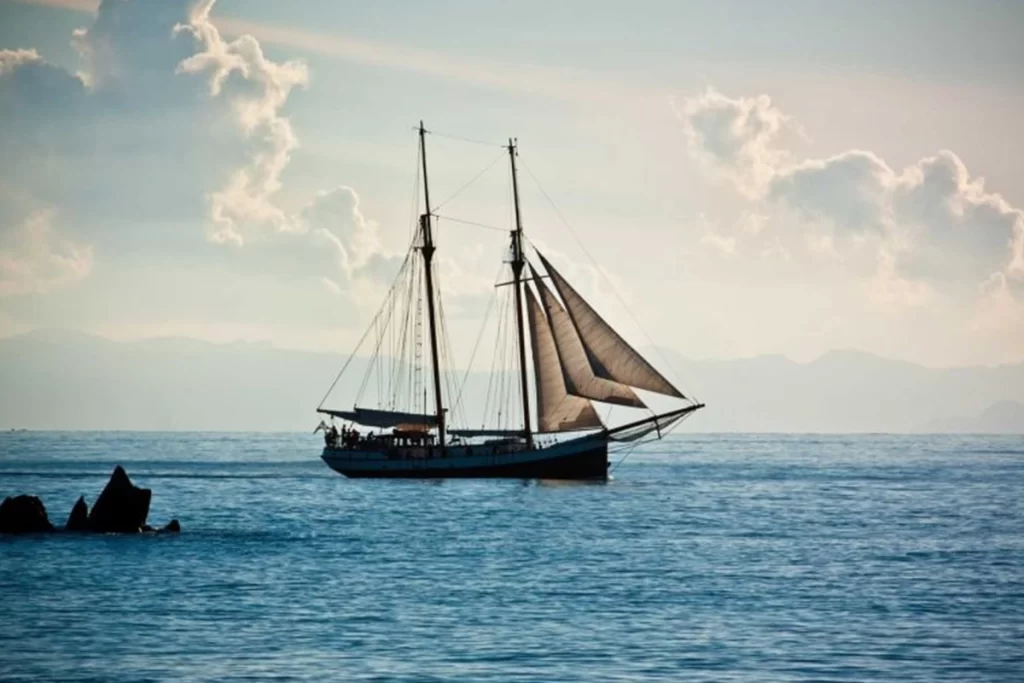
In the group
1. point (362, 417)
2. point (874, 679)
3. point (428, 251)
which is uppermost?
point (428, 251)

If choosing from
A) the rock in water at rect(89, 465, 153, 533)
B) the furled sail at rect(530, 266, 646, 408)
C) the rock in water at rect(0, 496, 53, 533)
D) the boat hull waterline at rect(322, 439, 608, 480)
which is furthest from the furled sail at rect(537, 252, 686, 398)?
the rock in water at rect(0, 496, 53, 533)

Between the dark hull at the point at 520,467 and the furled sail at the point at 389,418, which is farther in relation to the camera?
the furled sail at the point at 389,418

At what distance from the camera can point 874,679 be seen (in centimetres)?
3788

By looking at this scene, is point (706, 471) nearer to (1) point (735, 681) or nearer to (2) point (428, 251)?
(2) point (428, 251)

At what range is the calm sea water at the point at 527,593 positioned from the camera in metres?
40.2

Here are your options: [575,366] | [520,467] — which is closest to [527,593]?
[575,366]

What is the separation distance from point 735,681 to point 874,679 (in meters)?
3.16

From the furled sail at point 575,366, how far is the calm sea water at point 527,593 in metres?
6.60

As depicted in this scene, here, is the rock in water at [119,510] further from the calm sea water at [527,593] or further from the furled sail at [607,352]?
the furled sail at [607,352]

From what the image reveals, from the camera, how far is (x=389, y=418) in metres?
119

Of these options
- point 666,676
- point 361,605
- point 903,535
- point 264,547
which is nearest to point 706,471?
point 903,535

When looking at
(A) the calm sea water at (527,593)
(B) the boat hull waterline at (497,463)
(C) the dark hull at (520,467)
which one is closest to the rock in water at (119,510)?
(A) the calm sea water at (527,593)

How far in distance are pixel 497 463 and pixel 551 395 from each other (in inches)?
292

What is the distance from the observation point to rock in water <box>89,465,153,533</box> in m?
70.8
